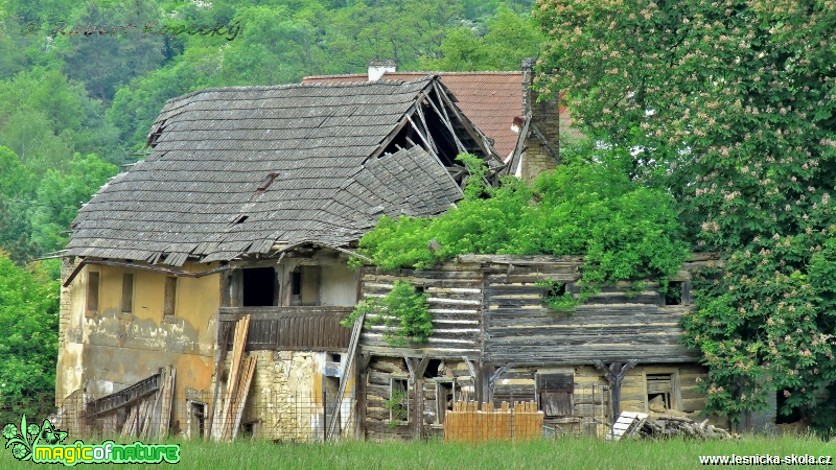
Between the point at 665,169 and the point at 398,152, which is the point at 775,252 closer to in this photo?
the point at 665,169

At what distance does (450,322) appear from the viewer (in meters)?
36.0

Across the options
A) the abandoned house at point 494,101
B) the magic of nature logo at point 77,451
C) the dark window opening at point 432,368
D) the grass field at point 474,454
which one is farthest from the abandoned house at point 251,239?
the magic of nature logo at point 77,451

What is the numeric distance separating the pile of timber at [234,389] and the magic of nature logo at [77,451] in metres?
11.9

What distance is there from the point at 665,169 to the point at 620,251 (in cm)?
271

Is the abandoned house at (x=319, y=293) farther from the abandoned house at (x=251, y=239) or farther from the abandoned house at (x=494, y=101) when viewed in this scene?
the abandoned house at (x=494, y=101)

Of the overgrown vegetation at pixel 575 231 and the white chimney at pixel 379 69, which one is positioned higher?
the white chimney at pixel 379 69

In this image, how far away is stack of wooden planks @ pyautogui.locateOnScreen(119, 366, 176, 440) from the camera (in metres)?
41.7

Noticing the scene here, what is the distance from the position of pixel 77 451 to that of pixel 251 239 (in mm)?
13514

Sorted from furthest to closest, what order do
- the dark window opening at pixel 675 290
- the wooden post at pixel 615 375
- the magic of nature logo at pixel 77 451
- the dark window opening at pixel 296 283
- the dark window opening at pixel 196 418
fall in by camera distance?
the dark window opening at pixel 196 418 → the dark window opening at pixel 296 283 → the dark window opening at pixel 675 290 → the wooden post at pixel 615 375 → the magic of nature logo at pixel 77 451

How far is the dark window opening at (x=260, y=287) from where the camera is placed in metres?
42.8

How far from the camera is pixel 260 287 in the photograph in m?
42.9

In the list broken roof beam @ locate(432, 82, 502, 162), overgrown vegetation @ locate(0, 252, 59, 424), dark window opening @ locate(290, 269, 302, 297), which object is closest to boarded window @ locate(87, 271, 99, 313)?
overgrown vegetation @ locate(0, 252, 59, 424)

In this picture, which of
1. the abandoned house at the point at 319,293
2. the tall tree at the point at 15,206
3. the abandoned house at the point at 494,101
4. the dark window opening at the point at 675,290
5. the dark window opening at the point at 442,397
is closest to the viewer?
the abandoned house at the point at 319,293

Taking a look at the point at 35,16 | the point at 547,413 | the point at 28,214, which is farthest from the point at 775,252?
the point at 35,16
